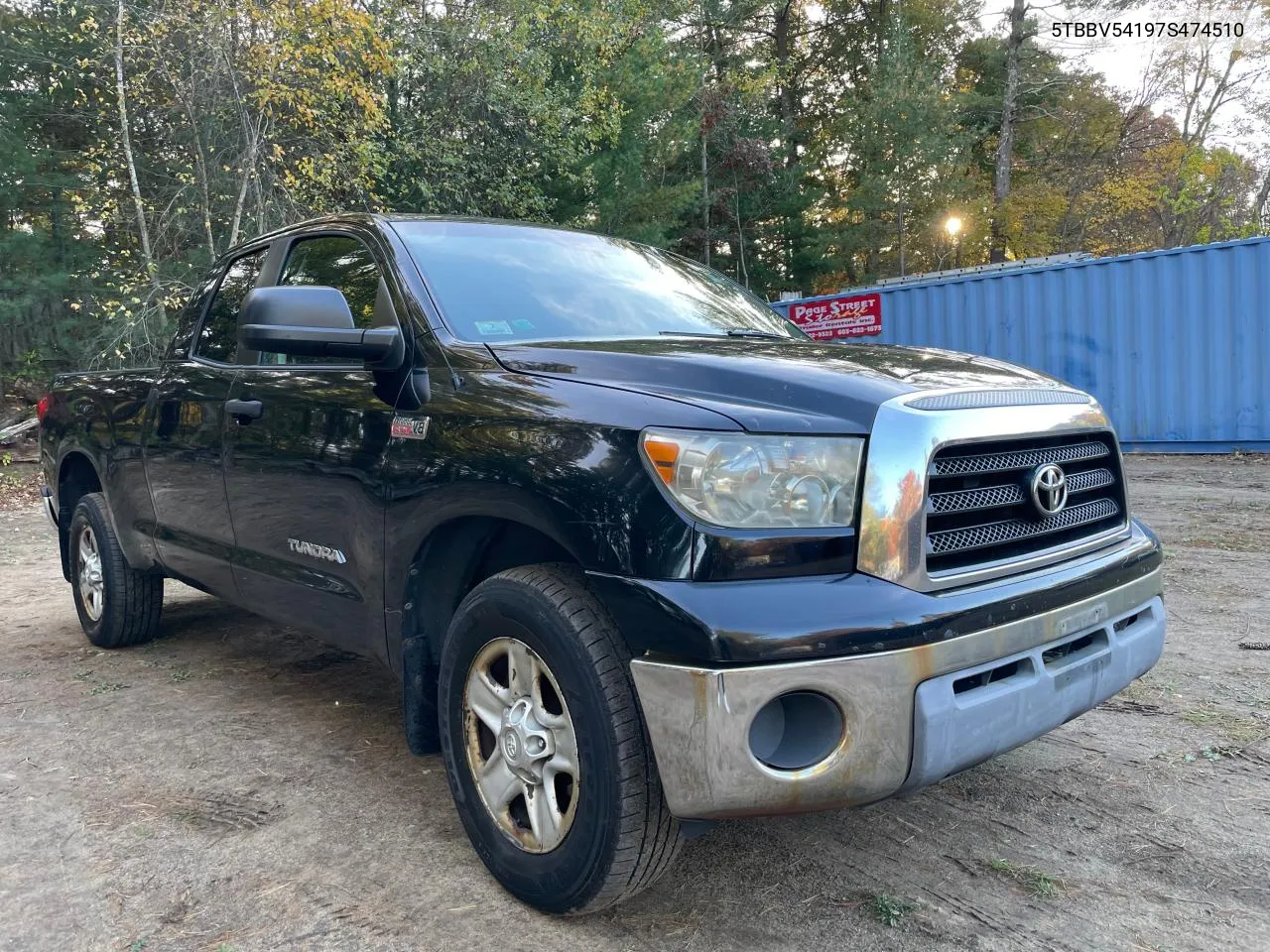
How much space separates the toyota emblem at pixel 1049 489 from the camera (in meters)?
2.28

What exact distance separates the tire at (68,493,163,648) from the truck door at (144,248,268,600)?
630 millimetres

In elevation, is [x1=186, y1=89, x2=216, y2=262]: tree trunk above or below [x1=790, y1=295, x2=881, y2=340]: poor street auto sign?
above

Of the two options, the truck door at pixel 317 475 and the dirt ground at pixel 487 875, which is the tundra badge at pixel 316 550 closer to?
the truck door at pixel 317 475

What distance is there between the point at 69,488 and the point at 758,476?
4514 mm

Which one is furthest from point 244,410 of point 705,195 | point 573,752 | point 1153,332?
point 705,195

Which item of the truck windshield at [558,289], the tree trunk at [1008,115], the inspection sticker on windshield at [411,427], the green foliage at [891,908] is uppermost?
the tree trunk at [1008,115]

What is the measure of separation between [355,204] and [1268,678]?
1275 centimetres

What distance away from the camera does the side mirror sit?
259cm

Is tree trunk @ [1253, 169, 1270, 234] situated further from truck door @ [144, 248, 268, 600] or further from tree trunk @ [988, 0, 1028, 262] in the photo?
truck door @ [144, 248, 268, 600]

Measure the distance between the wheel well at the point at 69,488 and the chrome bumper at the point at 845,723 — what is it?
4.13 metres

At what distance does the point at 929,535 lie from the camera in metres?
2.07

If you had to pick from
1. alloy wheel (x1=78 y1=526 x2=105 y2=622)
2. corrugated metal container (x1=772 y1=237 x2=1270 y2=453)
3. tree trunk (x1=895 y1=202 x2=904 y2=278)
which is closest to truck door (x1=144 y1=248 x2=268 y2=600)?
alloy wheel (x1=78 y1=526 x2=105 y2=622)

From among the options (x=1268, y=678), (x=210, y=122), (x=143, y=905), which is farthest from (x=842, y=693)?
(x=210, y=122)

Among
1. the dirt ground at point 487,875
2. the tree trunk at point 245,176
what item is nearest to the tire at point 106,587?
the dirt ground at point 487,875
